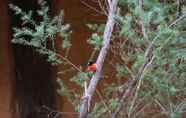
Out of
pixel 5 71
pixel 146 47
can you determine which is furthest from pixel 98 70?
pixel 5 71

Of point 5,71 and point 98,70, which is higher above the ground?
point 98,70

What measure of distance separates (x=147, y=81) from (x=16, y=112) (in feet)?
11.0

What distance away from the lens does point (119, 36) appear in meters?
4.11

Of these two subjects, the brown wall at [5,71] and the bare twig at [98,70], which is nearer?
the bare twig at [98,70]

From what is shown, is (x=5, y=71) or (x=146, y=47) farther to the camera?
(x=5, y=71)

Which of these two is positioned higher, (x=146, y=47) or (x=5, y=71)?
(x=146, y=47)

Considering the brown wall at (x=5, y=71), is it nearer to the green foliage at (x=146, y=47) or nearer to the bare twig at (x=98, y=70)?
the green foliage at (x=146, y=47)

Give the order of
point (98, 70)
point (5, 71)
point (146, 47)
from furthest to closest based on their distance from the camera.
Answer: point (5, 71)
point (146, 47)
point (98, 70)

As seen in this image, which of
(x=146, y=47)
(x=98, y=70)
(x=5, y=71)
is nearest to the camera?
(x=98, y=70)

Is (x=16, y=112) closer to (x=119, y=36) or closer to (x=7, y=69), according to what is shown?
(x=7, y=69)

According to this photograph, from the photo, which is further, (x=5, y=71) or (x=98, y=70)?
(x=5, y=71)

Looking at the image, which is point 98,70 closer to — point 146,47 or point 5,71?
point 146,47

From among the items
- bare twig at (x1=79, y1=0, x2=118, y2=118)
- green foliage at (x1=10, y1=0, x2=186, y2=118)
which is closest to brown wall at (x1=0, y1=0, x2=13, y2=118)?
green foliage at (x1=10, y1=0, x2=186, y2=118)

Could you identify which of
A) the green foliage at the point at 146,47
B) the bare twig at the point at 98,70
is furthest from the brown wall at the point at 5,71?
the bare twig at the point at 98,70
